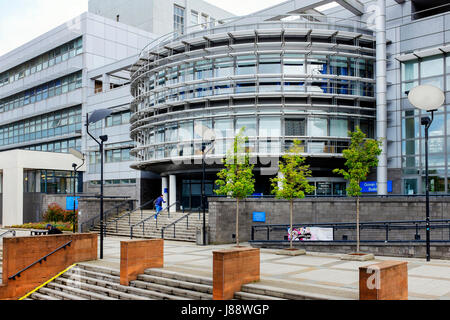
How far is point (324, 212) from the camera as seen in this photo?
28.7 metres

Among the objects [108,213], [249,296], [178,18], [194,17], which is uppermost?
[194,17]

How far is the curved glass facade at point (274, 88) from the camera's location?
3353 centimetres

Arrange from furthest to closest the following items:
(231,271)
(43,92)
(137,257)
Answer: (43,92), (137,257), (231,271)

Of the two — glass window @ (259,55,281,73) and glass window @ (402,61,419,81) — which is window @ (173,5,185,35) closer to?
glass window @ (259,55,281,73)

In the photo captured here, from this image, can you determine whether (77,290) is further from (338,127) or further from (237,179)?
(338,127)

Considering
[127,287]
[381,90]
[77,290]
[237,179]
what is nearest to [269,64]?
[381,90]

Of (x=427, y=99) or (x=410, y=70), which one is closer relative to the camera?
(x=427, y=99)

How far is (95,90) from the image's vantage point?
56.3 metres

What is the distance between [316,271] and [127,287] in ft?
20.5

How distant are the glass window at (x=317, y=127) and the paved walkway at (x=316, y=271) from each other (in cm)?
1281

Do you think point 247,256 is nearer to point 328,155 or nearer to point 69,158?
point 328,155
